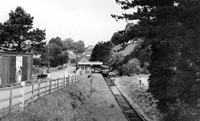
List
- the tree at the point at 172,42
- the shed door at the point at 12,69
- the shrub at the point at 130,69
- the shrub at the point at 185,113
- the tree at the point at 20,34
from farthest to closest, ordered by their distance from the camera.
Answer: the shrub at the point at 130,69
the tree at the point at 20,34
the shed door at the point at 12,69
the tree at the point at 172,42
the shrub at the point at 185,113

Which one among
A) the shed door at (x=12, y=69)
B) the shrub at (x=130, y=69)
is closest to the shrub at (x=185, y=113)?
the shed door at (x=12, y=69)

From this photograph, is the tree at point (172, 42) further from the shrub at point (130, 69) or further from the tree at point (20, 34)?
the shrub at point (130, 69)

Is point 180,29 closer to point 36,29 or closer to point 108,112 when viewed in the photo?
point 108,112

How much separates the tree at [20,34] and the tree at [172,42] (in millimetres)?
28432

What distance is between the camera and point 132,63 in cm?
5734

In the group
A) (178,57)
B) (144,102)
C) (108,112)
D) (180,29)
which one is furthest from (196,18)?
(144,102)

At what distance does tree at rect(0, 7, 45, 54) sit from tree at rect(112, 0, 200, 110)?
93.3 ft

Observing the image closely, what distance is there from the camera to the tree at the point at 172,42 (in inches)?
444

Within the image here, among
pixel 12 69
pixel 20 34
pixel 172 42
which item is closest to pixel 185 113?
pixel 172 42

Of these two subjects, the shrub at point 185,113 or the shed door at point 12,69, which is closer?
the shrub at point 185,113

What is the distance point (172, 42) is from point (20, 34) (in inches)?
1355

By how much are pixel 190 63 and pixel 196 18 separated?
2364 millimetres

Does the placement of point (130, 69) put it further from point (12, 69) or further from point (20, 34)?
point (12, 69)

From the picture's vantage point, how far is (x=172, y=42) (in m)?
11.1
